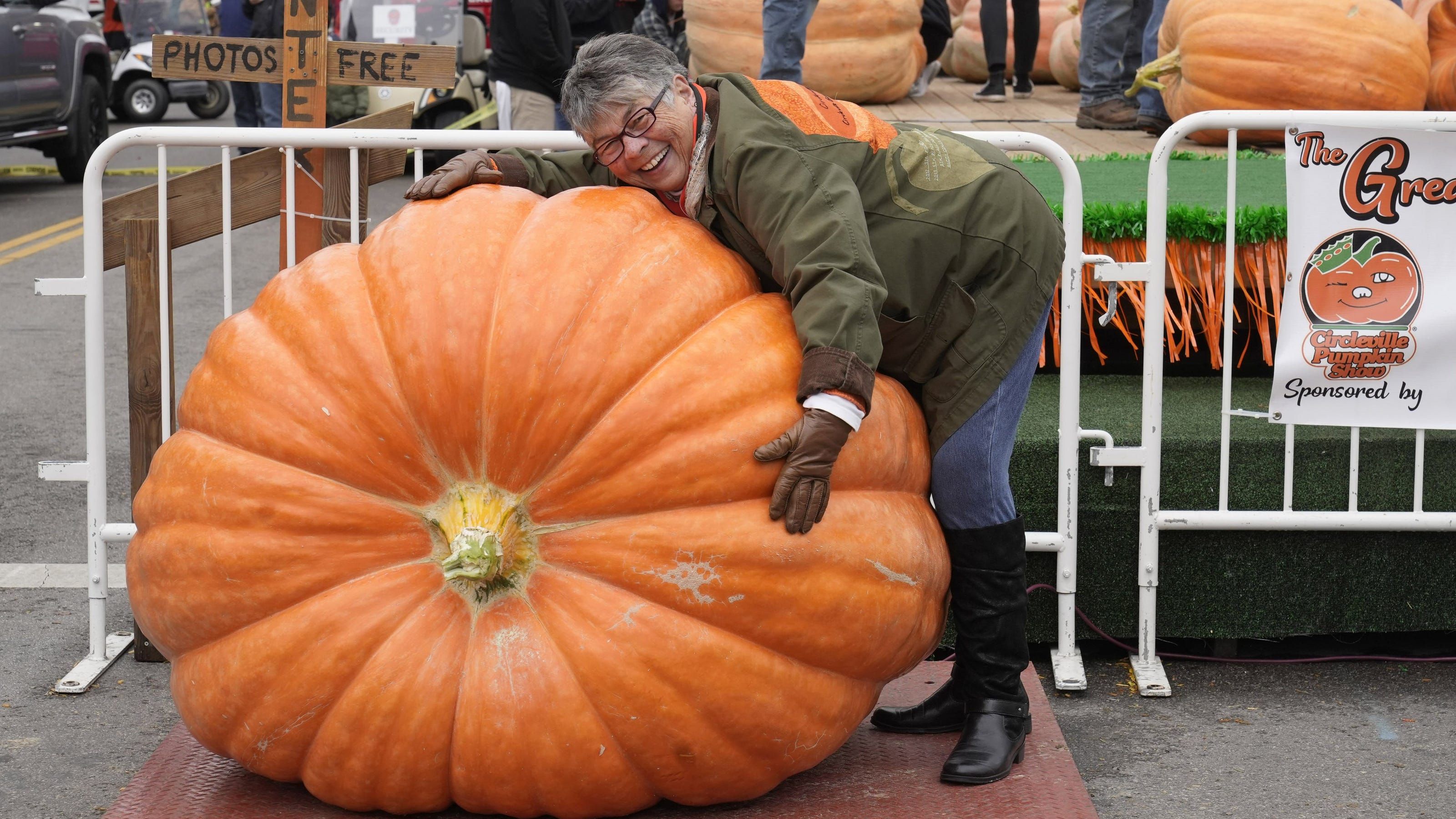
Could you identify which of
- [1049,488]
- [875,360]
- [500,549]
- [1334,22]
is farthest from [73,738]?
[1334,22]

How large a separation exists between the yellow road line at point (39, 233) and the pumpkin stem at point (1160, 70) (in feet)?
26.5

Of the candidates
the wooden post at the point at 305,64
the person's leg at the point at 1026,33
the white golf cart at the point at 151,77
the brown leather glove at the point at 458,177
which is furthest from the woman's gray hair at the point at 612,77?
the white golf cart at the point at 151,77

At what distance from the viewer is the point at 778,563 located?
2.60m

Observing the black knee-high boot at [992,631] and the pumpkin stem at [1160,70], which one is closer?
the black knee-high boot at [992,631]

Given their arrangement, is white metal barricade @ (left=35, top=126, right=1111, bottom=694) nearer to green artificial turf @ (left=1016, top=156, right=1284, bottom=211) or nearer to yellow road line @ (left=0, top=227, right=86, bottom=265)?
green artificial turf @ (left=1016, top=156, right=1284, bottom=211)

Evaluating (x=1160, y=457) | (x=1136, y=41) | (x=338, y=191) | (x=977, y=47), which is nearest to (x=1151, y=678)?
(x=1160, y=457)

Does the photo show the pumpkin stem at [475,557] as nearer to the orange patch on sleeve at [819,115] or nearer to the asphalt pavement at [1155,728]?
the orange patch on sleeve at [819,115]

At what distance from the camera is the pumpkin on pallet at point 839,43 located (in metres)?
8.57

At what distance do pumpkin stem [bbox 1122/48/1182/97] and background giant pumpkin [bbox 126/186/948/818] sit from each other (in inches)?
199

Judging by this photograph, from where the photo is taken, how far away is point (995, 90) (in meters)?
9.52

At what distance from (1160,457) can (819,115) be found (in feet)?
4.85

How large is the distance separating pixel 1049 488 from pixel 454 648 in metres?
1.79

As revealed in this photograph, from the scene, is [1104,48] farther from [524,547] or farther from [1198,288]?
[524,547]

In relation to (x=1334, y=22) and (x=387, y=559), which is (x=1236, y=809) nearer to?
(x=387, y=559)
